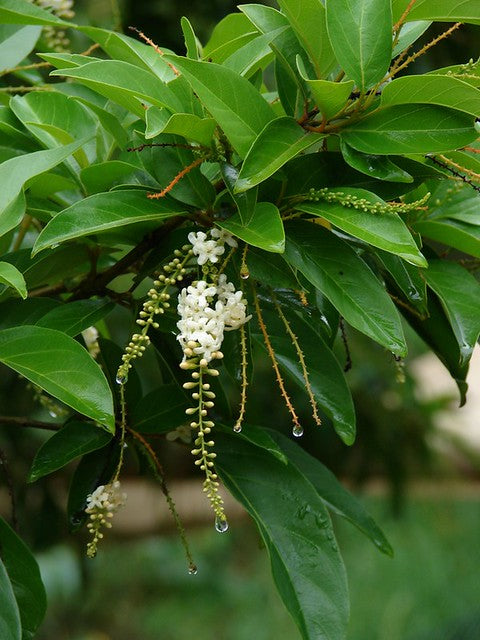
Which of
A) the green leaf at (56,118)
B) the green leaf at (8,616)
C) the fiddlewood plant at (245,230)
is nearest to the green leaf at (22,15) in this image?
the fiddlewood plant at (245,230)

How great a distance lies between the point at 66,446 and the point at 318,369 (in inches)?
11.4

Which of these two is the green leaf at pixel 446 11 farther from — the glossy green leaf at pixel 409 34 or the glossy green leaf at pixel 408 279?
the glossy green leaf at pixel 408 279

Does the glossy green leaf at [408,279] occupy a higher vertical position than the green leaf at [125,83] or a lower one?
lower

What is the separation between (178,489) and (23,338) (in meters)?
2.26

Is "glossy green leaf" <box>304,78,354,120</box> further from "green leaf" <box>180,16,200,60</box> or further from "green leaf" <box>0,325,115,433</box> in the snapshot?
"green leaf" <box>0,325,115,433</box>

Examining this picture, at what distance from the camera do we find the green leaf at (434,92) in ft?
2.58

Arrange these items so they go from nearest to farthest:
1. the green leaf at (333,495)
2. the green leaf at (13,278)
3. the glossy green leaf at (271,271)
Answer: the green leaf at (13,278), the glossy green leaf at (271,271), the green leaf at (333,495)

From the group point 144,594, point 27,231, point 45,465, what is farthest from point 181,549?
point 45,465

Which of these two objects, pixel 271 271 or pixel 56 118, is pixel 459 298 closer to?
pixel 271 271

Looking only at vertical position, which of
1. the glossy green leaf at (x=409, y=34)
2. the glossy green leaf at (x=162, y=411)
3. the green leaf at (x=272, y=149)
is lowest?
the glossy green leaf at (x=162, y=411)

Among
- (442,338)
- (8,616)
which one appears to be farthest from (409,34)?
(8,616)

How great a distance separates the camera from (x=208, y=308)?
797 mm

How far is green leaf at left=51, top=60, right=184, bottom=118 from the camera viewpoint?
79 centimetres

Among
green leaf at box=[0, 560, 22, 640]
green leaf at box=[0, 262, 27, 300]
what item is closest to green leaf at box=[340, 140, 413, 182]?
green leaf at box=[0, 262, 27, 300]
